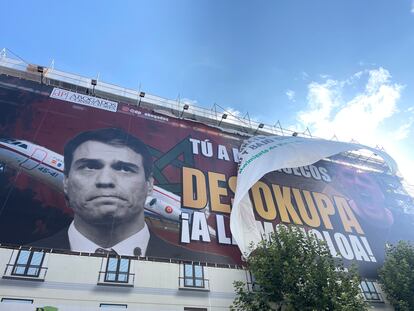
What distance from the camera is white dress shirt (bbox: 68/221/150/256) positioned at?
60.3ft

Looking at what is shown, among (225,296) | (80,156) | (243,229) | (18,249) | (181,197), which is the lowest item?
(225,296)

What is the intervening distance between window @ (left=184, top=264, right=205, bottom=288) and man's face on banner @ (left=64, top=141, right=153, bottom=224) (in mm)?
4530

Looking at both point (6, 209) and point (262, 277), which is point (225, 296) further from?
point (6, 209)

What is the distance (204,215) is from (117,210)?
19.6ft

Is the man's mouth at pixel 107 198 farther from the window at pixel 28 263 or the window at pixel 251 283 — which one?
the window at pixel 251 283

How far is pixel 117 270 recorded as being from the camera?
18000 mm

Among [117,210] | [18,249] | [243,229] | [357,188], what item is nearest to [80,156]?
[117,210]

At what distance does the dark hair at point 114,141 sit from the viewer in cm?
2270

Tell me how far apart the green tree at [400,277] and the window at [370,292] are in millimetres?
583

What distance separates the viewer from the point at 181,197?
2319 centimetres

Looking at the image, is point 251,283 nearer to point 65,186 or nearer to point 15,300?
point 15,300

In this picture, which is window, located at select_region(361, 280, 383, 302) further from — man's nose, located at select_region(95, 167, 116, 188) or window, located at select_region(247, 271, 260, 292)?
man's nose, located at select_region(95, 167, 116, 188)

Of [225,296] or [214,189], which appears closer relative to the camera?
[225,296]

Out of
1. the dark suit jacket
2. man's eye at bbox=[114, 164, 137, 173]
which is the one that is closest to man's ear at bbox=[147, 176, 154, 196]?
man's eye at bbox=[114, 164, 137, 173]
